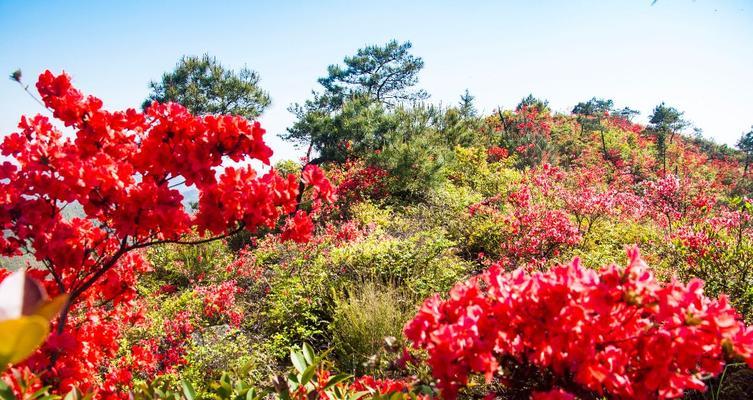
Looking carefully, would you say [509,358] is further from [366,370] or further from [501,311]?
[366,370]

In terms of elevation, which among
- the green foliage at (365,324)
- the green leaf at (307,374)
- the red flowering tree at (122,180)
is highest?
the red flowering tree at (122,180)

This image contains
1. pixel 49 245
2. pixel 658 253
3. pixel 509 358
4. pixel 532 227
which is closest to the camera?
pixel 509 358

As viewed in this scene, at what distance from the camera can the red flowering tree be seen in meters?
1.63

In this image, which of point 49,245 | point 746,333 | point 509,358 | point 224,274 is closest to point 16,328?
point 509,358

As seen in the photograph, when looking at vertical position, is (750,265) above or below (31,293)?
below

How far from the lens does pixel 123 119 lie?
6.11 feet

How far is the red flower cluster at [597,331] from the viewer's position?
3.49 feet

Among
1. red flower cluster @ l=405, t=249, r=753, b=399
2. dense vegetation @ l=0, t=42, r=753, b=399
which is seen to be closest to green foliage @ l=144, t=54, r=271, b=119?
dense vegetation @ l=0, t=42, r=753, b=399

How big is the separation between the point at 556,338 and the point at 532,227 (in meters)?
4.32

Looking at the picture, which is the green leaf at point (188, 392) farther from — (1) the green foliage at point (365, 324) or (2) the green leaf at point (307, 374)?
(1) the green foliage at point (365, 324)

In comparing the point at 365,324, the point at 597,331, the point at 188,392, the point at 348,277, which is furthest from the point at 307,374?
the point at 348,277

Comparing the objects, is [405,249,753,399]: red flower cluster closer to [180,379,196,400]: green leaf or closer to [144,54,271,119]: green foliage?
[180,379,196,400]: green leaf

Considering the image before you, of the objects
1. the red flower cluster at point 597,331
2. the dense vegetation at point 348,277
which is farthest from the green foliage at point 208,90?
the red flower cluster at point 597,331

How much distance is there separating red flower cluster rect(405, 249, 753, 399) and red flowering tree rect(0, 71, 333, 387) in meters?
0.93
